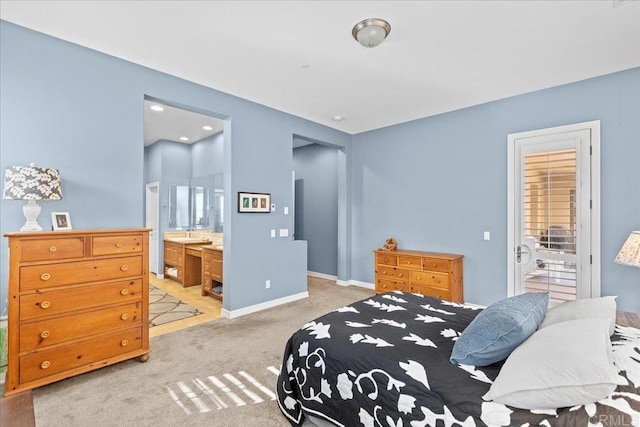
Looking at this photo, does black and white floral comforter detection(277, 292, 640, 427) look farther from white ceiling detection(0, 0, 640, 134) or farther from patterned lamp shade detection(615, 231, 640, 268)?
white ceiling detection(0, 0, 640, 134)

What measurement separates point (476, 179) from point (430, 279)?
5.19 feet

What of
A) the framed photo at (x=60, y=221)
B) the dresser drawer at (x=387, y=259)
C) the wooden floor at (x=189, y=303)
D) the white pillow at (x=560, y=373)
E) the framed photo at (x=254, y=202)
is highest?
the framed photo at (x=254, y=202)

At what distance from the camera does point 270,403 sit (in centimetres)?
225

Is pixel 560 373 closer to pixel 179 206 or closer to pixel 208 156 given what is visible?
pixel 208 156

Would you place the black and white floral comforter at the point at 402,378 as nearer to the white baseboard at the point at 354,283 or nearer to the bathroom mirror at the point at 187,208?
the white baseboard at the point at 354,283

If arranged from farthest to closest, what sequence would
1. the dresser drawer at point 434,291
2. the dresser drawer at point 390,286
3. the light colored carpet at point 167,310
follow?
1. the dresser drawer at point 390,286
2. the dresser drawer at point 434,291
3. the light colored carpet at point 167,310

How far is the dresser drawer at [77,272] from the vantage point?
7.47 ft

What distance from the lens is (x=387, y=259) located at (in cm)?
483

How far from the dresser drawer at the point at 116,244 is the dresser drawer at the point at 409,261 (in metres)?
3.47

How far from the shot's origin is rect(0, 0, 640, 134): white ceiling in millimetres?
2377

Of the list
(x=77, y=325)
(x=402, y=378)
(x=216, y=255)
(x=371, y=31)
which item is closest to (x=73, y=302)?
(x=77, y=325)

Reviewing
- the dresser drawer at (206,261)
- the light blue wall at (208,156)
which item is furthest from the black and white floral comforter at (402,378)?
the light blue wall at (208,156)

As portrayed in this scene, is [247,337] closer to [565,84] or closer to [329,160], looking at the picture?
[329,160]

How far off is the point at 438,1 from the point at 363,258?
14.0 ft
